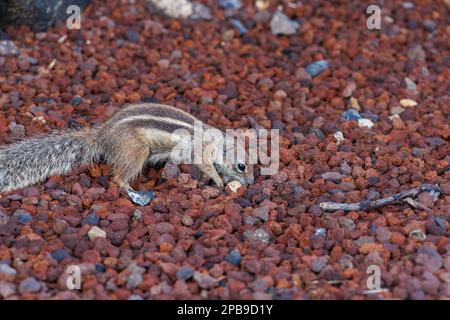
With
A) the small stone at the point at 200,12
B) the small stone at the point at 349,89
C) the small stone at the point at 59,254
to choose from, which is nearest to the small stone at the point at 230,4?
the small stone at the point at 200,12

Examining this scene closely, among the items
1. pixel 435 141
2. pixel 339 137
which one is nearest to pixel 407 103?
pixel 435 141

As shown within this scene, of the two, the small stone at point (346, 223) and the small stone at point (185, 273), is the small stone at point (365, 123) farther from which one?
the small stone at point (185, 273)

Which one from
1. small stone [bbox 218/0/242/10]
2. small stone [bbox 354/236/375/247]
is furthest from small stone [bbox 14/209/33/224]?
small stone [bbox 218/0/242/10]

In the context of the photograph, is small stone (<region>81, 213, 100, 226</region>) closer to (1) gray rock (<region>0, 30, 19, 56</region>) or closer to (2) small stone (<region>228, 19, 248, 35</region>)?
(1) gray rock (<region>0, 30, 19, 56</region>)

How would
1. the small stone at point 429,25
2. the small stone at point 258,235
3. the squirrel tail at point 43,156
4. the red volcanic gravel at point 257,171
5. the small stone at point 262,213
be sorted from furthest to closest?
the small stone at point 429,25 → the squirrel tail at point 43,156 → the small stone at point 262,213 → the small stone at point 258,235 → the red volcanic gravel at point 257,171

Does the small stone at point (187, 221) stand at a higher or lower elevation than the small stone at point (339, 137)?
lower

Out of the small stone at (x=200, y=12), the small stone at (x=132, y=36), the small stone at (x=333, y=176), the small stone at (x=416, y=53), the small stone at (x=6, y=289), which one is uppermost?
the small stone at (x=200, y=12)

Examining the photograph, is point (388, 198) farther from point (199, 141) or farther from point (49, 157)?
point (49, 157)
